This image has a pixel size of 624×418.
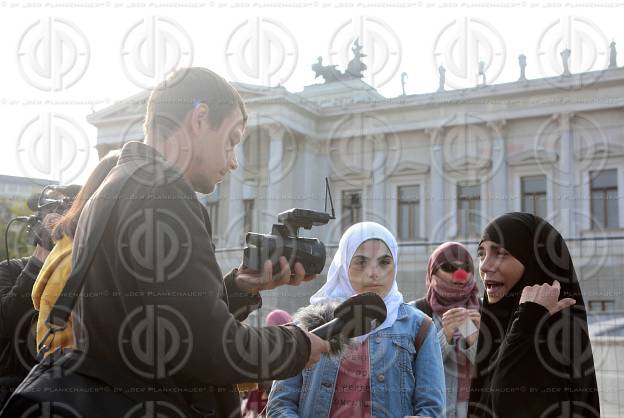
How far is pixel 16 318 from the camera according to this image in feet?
10.9

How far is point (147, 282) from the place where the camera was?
64.1 inches

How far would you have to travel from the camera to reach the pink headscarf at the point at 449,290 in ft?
14.8

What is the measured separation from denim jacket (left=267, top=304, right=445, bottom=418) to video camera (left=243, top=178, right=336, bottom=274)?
0.95 metres

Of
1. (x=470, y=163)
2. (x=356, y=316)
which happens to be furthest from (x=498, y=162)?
(x=356, y=316)

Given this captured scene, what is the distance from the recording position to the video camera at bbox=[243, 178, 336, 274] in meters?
1.97

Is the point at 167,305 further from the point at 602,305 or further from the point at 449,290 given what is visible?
the point at 602,305

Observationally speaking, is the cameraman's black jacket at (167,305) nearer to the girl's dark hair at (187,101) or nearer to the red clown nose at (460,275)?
the girl's dark hair at (187,101)

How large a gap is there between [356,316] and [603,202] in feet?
81.2

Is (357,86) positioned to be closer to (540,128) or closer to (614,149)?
(540,128)

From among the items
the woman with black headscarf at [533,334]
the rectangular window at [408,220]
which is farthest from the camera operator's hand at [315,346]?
the rectangular window at [408,220]

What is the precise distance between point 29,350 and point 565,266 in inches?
92.7

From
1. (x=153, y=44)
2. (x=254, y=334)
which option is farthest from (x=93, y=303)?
(x=153, y=44)

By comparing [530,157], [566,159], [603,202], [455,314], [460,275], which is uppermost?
[530,157]

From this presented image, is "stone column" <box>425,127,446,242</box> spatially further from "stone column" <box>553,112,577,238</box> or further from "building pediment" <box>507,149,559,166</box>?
"stone column" <box>553,112,577,238</box>
